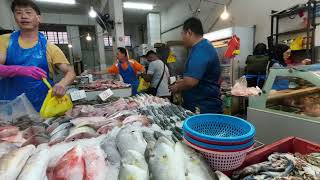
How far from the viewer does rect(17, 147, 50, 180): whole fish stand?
90 centimetres

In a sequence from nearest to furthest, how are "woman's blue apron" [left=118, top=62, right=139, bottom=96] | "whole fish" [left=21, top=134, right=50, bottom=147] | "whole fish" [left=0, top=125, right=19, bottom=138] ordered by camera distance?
"whole fish" [left=21, top=134, right=50, bottom=147] < "whole fish" [left=0, top=125, right=19, bottom=138] < "woman's blue apron" [left=118, top=62, right=139, bottom=96]

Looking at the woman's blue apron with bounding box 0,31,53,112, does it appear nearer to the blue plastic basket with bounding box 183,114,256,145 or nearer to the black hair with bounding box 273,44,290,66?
the blue plastic basket with bounding box 183,114,256,145

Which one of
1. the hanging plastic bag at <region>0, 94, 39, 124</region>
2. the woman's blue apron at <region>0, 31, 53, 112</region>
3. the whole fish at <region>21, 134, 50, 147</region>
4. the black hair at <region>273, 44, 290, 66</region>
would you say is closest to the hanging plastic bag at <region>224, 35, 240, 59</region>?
the black hair at <region>273, 44, 290, 66</region>

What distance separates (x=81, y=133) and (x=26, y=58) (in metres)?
1.35

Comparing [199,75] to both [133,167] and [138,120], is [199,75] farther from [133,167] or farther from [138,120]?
[133,167]

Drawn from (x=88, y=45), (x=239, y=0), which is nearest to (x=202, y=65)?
(x=239, y=0)

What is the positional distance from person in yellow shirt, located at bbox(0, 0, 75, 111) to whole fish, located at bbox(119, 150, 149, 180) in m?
1.35

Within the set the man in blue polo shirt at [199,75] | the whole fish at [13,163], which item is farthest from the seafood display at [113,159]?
the man in blue polo shirt at [199,75]

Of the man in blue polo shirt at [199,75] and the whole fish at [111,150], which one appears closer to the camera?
the whole fish at [111,150]

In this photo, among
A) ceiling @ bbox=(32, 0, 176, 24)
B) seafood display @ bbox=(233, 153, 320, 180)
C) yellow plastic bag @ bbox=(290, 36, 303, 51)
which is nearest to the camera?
seafood display @ bbox=(233, 153, 320, 180)

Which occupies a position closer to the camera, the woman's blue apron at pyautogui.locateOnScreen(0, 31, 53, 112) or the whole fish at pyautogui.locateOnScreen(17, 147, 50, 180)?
the whole fish at pyautogui.locateOnScreen(17, 147, 50, 180)

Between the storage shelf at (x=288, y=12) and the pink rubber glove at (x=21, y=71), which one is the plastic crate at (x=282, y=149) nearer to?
the pink rubber glove at (x=21, y=71)

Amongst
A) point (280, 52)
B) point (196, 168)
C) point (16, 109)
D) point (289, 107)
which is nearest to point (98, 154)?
point (196, 168)

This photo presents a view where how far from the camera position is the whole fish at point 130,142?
1.15 m
